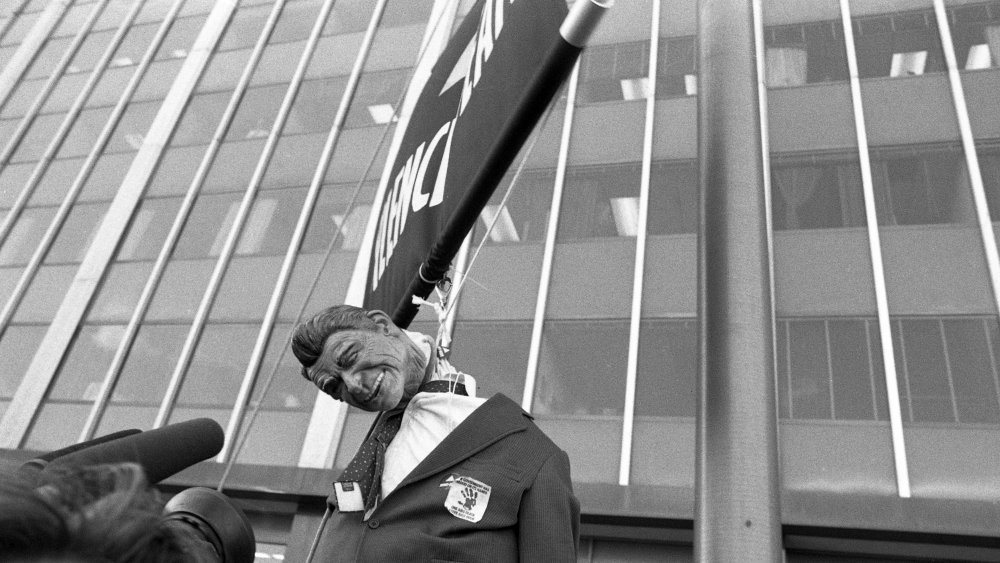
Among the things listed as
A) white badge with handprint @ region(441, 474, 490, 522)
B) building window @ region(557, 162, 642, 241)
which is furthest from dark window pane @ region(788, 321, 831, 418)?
white badge with handprint @ region(441, 474, 490, 522)

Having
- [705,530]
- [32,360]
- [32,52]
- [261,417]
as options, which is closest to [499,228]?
[261,417]

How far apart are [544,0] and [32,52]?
20.2 m

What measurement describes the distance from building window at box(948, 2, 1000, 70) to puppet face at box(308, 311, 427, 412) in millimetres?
11490

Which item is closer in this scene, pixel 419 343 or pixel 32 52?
pixel 419 343

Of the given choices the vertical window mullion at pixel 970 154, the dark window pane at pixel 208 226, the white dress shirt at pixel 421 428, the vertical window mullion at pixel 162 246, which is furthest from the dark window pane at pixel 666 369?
the vertical window mullion at pixel 162 246

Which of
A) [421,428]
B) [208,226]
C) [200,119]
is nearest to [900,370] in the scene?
[421,428]

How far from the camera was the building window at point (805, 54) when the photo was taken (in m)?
11.7

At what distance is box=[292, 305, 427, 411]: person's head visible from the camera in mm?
2193

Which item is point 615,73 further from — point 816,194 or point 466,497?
point 466,497

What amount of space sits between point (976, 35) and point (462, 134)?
1173 cm

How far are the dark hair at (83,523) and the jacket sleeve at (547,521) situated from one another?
1.18 meters

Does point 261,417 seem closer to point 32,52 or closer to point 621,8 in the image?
point 621,8

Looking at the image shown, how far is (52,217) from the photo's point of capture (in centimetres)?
1512

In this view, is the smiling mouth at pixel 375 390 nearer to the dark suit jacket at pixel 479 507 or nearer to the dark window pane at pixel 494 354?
the dark suit jacket at pixel 479 507
